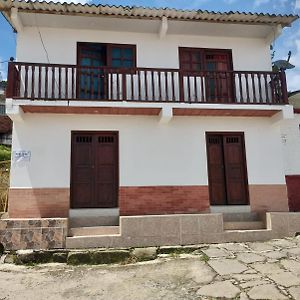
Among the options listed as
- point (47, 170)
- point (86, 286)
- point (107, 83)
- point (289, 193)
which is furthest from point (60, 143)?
point (289, 193)

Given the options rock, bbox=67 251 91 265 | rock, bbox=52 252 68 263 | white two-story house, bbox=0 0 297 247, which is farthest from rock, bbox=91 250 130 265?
white two-story house, bbox=0 0 297 247

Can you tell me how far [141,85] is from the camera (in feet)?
29.7

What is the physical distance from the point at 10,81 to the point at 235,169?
664 centimetres

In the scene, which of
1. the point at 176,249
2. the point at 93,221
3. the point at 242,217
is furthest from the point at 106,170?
the point at 242,217

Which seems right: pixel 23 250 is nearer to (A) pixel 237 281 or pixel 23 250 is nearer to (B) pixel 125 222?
(B) pixel 125 222

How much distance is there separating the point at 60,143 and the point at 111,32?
12.3ft

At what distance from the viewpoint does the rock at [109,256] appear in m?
6.65

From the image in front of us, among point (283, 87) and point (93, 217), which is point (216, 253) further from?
point (283, 87)

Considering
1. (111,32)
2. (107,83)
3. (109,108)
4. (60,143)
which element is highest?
(111,32)

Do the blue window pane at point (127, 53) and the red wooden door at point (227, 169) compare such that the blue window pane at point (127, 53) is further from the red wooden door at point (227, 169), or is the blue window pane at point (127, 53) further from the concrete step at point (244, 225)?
the concrete step at point (244, 225)

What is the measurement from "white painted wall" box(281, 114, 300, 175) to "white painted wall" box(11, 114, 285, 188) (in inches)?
17.4

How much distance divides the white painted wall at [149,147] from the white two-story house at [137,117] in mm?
28

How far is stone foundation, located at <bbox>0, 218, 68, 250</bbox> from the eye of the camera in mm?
6988

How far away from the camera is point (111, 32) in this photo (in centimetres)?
936
